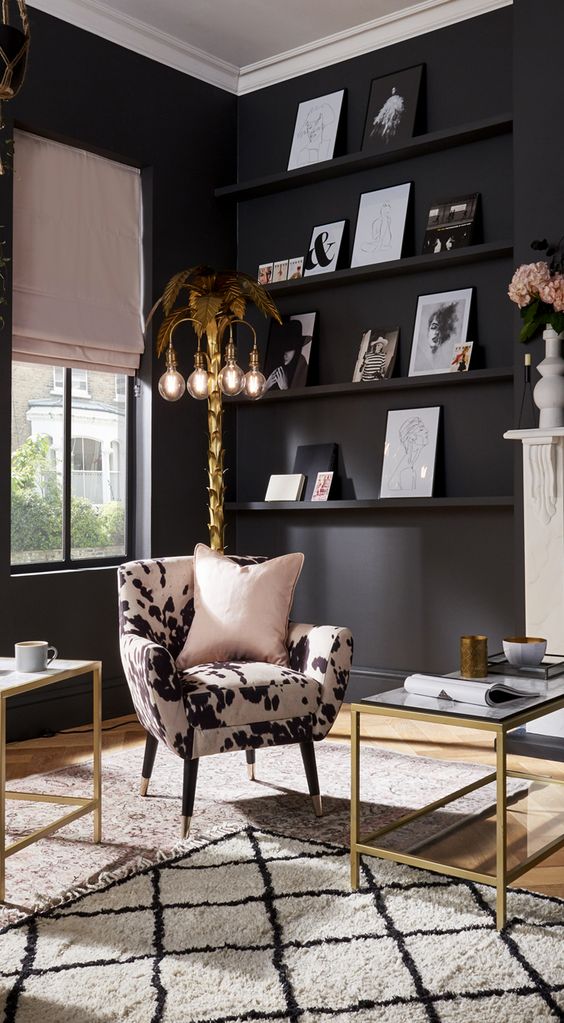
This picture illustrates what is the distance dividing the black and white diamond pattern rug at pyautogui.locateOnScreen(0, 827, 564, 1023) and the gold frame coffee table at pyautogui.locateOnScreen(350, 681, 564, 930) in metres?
0.11

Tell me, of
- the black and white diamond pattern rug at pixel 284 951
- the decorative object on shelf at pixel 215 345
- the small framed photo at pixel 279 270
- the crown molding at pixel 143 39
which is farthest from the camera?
the small framed photo at pixel 279 270

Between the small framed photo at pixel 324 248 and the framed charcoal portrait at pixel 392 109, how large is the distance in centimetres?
41

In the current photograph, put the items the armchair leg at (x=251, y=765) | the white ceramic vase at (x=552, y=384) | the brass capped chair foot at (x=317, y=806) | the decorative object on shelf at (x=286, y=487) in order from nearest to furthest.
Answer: the brass capped chair foot at (x=317, y=806), the armchair leg at (x=251, y=765), the white ceramic vase at (x=552, y=384), the decorative object on shelf at (x=286, y=487)

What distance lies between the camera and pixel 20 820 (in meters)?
3.06

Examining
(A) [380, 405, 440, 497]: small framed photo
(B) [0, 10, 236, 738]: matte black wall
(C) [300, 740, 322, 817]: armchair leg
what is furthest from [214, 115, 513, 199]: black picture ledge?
(C) [300, 740, 322, 817]: armchair leg

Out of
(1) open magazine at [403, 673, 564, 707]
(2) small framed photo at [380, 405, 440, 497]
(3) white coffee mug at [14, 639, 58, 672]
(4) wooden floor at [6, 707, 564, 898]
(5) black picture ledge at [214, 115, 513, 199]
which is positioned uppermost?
(5) black picture ledge at [214, 115, 513, 199]

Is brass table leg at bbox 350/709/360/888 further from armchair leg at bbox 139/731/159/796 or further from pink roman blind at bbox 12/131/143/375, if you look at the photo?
pink roman blind at bbox 12/131/143/375

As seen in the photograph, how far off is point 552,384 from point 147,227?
226cm

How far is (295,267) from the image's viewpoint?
16.8ft

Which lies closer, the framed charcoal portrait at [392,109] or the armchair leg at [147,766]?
the armchair leg at [147,766]

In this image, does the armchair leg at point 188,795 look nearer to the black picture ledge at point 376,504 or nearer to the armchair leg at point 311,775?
the armchair leg at point 311,775

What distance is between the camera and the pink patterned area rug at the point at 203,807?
A: 2.64 meters

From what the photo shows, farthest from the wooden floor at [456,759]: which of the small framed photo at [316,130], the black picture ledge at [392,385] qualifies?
the small framed photo at [316,130]

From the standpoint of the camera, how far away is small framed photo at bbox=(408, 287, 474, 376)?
4.49 metres
